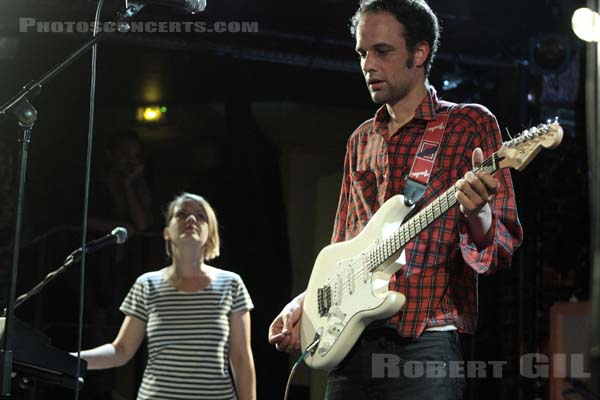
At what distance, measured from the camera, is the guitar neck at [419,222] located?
2.24m

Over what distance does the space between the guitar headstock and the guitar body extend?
343mm

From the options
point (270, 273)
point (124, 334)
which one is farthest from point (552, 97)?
point (124, 334)

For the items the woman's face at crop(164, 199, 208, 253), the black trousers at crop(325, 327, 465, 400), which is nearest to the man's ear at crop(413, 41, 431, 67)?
the black trousers at crop(325, 327, 465, 400)

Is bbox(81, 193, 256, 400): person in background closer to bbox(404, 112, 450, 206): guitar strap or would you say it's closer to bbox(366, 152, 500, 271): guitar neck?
bbox(366, 152, 500, 271): guitar neck

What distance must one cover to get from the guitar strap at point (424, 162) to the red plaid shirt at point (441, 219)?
2 cm

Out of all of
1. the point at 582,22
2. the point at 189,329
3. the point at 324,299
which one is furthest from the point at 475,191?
the point at 582,22

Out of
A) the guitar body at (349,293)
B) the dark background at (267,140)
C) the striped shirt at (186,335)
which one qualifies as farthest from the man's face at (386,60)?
the dark background at (267,140)

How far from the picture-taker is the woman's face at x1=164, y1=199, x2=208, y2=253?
177 inches

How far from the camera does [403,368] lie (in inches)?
89.9

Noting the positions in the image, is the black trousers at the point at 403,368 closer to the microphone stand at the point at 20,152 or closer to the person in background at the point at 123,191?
the microphone stand at the point at 20,152

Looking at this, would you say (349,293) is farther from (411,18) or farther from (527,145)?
(411,18)

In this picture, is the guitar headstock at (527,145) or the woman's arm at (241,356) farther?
the woman's arm at (241,356)

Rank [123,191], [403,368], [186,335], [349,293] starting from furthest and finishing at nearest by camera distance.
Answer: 1. [123,191]
2. [186,335]
3. [349,293]
4. [403,368]

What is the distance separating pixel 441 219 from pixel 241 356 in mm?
2132
